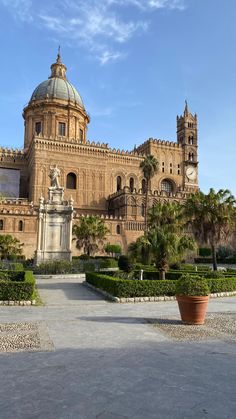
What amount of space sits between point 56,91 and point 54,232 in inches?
1512

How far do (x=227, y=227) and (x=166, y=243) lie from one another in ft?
33.6

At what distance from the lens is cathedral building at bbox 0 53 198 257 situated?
50000 millimetres

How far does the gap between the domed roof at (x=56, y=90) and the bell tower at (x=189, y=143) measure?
20045 millimetres

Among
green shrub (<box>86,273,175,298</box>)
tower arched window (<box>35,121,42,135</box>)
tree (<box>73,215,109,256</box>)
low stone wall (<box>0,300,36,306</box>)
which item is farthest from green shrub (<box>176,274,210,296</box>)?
tower arched window (<box>35,121,42,135</box>)

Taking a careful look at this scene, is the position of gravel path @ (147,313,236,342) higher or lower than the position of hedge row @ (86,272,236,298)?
lower

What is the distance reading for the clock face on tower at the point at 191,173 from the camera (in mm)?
66938

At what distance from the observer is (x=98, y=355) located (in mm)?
6695

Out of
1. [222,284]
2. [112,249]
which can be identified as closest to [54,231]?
[222,284]

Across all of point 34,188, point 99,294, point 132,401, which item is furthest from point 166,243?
point 34,188

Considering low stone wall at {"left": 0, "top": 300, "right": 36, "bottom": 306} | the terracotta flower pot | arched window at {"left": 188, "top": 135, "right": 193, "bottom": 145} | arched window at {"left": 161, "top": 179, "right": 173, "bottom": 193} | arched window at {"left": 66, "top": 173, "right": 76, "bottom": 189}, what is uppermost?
arched window at {"left": 188, "top": 135, "right": 193, "bottom": 145}

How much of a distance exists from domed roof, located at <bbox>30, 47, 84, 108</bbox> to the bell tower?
2005 cm

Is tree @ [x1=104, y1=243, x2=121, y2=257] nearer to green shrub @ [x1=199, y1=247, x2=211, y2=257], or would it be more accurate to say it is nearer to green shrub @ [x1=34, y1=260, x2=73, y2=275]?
green shrub @ [x1=199, y1=247, x2=211, y2=257]

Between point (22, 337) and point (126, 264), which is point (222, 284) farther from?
point (22, 337)

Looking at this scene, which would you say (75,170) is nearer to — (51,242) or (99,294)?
(51,242)
